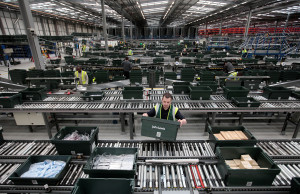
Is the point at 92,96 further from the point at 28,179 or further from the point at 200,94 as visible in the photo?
the point at 200,94

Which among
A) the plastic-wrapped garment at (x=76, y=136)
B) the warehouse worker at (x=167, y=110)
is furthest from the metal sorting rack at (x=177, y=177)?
the plastic-wrapped garment at (x=76, y=136)

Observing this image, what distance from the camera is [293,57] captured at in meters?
15.5

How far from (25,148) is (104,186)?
1.92 meters

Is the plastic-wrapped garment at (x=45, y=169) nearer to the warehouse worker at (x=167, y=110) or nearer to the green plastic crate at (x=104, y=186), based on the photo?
the green plastic crate at (x=104, y=186)

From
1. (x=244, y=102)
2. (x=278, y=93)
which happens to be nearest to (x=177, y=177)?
(x=244, y=102)

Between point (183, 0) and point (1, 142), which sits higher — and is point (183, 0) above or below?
above

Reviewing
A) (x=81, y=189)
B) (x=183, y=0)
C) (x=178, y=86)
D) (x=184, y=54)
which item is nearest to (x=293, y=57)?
(x=184, y=54)

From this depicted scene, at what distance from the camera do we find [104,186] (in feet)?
5.70

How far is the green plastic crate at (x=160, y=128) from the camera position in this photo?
2.30m

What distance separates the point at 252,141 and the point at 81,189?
7.78 ft

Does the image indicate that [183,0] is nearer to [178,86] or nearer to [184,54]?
[184,54]

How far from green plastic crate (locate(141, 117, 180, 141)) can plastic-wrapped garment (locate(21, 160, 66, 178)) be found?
126cm

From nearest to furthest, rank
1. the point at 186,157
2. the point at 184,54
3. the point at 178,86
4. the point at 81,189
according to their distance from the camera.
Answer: the point at 81,189, the point at 186,157, the point at 178,86, the point at 184,54

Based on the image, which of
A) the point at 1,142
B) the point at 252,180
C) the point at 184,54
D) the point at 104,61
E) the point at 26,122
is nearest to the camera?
the point at 252,180
